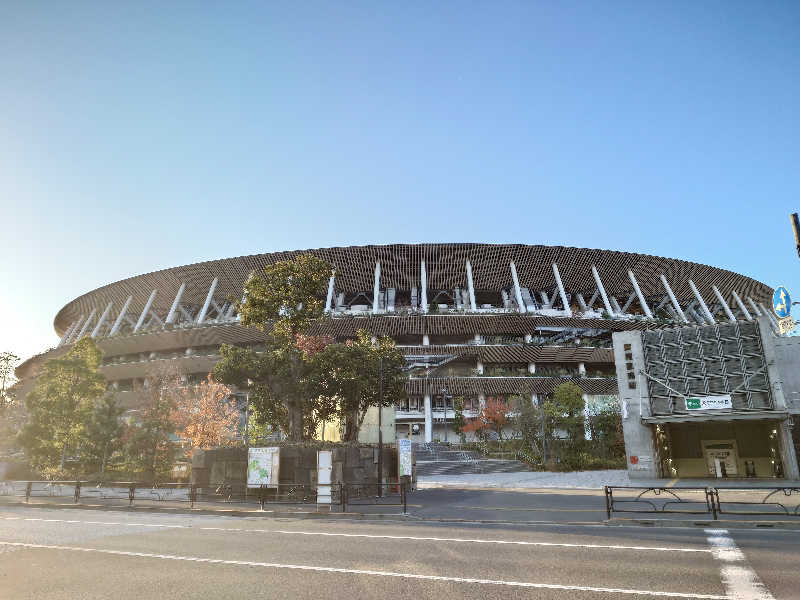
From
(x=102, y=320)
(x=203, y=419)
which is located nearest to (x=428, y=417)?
(x=203, y=419)

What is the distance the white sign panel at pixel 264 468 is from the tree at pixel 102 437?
22.8m

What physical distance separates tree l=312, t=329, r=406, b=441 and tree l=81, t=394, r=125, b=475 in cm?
1965

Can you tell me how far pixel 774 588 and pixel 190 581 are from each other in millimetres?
8050

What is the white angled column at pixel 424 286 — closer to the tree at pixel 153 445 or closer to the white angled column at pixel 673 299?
the tree at pixel 153 445

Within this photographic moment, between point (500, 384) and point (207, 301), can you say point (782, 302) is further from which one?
point (207, 301)

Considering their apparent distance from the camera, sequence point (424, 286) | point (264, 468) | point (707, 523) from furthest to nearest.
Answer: point (424, 286) < point (264, 468) < point (707, 523)

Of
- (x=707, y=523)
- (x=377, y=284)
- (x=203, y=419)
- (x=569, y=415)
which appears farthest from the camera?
(x=377, y=284)

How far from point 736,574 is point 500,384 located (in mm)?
Result: 52195

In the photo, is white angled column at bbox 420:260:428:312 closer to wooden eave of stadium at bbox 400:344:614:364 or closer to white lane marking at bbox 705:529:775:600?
wooden eave of stadium at bbox 400:344:614:364

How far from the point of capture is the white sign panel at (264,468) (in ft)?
64.6

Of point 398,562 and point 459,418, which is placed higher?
point 459,418

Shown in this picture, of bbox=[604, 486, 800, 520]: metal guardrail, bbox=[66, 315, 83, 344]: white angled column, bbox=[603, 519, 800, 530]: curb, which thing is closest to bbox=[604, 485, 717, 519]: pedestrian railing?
bbox=[604, 486, 800, 520]: metal guardrail

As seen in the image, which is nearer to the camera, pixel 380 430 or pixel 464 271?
pixel 380 430

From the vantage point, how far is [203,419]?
41688 millimetres
